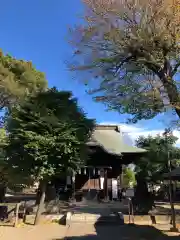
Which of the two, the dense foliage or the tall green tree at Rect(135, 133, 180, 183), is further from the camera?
the tall green tree at Rect(135, 133, 180, 183)

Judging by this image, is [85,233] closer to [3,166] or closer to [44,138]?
[44,138]

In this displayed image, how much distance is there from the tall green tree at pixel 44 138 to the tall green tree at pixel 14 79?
15.2m

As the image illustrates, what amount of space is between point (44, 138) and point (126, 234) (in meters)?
5.83

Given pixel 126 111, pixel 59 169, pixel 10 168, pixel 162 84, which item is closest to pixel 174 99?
pixel 162 84

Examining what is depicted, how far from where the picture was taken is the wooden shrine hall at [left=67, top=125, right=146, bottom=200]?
2514cm

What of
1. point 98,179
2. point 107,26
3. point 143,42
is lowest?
point 98,179

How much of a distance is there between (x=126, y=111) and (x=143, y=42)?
107 inches

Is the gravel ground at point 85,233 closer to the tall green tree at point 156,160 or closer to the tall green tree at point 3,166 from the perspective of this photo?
the tall green tree at point 3,166

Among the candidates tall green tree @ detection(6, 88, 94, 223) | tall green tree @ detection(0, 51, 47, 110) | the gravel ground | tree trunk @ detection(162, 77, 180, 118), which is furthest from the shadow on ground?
tall green tree @ detection(0, 51, 47, 110)

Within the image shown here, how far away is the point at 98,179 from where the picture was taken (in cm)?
2656

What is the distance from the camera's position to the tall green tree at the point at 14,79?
31.5m

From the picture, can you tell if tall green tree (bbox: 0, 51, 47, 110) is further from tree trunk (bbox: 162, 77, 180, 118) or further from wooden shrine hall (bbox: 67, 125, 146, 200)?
tree trunk (bbox: 162, 77, 180, 118)

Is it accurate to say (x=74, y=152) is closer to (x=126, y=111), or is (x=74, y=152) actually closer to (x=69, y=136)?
(x=69, y=136)

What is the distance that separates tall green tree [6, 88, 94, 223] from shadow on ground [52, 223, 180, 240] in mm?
3613
